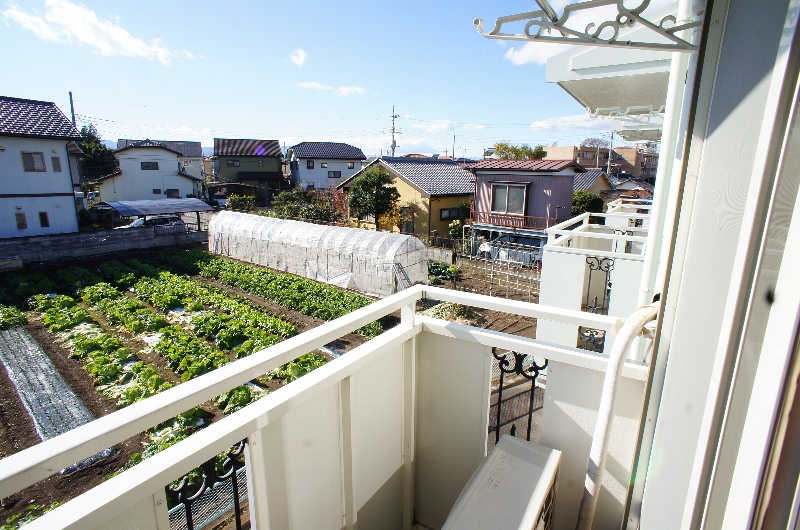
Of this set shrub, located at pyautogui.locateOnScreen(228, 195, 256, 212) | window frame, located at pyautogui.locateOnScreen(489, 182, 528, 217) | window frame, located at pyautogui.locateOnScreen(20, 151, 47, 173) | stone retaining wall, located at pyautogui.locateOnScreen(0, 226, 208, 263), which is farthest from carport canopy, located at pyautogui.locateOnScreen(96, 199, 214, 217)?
window frame, located at pyautogui.locateOnScreen(489, 182, 528, 217)

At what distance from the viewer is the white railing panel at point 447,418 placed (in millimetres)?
2463

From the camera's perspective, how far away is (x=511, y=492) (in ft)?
6.36

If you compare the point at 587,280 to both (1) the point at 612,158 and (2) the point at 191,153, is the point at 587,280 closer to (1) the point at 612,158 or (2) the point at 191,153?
(2) the point at 191,153

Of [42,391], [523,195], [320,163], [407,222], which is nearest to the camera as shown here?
[42,391]

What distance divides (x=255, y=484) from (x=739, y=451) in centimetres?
153

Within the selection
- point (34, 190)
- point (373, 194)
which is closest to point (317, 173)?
point (373, 194)

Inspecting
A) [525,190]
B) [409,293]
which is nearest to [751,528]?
[409,293]

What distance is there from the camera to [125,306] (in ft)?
40.4

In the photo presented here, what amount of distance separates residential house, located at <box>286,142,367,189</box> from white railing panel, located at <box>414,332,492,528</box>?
38.8m

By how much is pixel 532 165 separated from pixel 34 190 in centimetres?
2236

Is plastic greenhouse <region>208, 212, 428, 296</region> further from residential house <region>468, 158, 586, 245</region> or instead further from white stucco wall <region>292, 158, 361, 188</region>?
white stucco wall <region>292, 158, 361, 188</region>

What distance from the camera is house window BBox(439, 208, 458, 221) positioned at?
2173 cm

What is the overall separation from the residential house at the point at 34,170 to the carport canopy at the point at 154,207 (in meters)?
2.20

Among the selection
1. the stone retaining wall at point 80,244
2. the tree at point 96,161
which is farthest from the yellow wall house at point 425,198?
the tree at point 96,161
